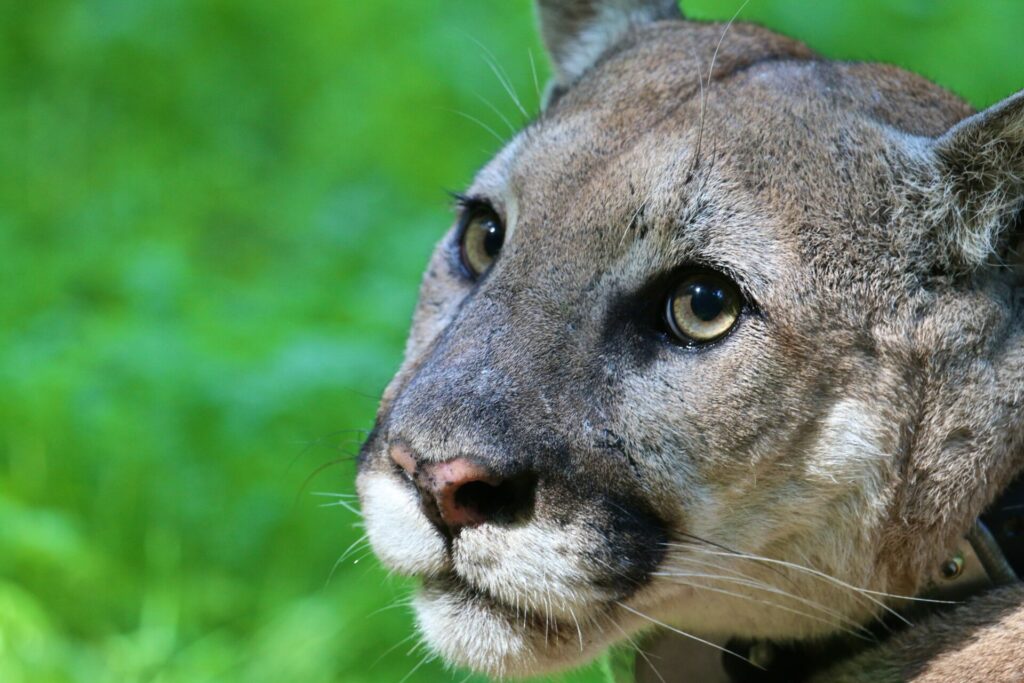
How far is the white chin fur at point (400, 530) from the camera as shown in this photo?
11.8 feet

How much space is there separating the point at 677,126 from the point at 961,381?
1.15 m

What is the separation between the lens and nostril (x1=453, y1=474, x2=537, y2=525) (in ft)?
11.4

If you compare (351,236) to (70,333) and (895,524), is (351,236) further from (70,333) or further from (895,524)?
(895,524)

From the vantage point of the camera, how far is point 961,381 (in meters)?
3.75

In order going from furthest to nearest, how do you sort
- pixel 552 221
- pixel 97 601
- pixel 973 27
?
pixel 973 27, pixel 97 601, pixel 552 221

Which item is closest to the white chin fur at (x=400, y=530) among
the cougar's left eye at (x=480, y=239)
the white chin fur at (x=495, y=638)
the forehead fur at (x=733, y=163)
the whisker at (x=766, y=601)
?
the white chin fur at (x=495, y=638)

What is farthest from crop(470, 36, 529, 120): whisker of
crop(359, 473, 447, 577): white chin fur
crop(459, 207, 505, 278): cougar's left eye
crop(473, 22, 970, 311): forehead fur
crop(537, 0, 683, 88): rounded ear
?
crop(359, 473, 447, 577): white chin fur

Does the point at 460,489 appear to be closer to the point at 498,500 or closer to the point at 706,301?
the point at 498,500

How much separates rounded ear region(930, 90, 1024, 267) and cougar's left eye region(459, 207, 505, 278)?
1.38 m

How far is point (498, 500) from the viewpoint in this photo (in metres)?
3.50

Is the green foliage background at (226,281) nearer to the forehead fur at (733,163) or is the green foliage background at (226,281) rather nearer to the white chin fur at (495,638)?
the white chin fur at (495,638)

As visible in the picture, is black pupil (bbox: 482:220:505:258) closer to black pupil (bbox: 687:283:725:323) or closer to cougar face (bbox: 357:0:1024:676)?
cougar face (bbox: 357:0:1024:676)

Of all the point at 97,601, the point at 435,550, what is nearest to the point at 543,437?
the point at 435,550

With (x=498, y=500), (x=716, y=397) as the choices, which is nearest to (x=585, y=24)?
(x=716, y=397)
